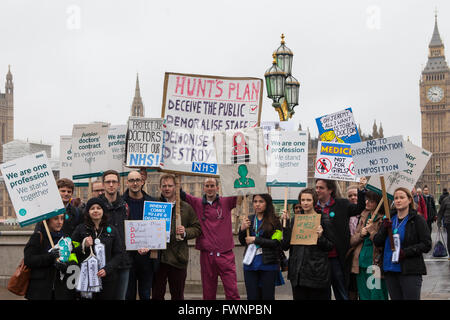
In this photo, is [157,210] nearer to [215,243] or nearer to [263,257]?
[215,243]

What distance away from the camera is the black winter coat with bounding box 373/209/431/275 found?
552cm

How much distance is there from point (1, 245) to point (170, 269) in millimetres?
3897

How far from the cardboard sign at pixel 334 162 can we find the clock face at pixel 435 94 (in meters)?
88.6

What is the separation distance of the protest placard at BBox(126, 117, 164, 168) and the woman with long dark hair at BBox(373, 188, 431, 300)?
223 cm

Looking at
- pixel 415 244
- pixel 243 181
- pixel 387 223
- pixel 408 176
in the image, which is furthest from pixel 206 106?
pixel 415 244

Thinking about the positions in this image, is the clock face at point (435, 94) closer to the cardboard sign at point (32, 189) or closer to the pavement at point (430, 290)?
the pavement at point (430, 290)

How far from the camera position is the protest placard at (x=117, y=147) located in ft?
27.1

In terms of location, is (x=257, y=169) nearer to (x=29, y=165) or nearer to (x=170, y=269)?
(x=170, y=269)

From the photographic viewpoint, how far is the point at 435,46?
96500 millimetres

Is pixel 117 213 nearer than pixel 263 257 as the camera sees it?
No

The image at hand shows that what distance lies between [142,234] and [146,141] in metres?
1.00

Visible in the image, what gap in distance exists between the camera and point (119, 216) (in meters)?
6.09
